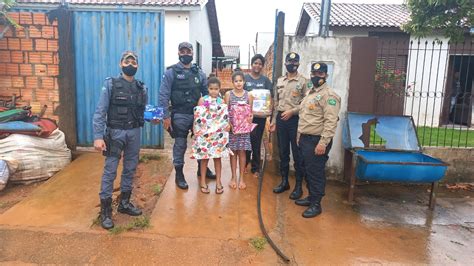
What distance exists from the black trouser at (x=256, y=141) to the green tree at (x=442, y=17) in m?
2.97

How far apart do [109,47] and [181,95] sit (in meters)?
2.00

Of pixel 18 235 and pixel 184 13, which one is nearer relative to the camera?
pixel 18 235

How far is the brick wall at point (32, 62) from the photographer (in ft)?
17.9

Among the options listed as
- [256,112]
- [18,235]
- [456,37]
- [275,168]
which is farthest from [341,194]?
[18,235]

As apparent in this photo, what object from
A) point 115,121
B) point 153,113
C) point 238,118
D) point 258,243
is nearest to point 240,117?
point 238,118

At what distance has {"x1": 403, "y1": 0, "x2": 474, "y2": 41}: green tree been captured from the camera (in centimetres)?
519

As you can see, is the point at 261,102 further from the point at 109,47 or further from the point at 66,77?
the point at 66,77

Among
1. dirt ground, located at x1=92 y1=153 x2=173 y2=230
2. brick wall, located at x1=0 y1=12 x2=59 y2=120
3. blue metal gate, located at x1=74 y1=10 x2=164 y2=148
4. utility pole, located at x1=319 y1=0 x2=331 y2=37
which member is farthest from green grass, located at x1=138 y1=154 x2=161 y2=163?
utility pole, located at x1=319 y1=0 x2=331 y2=37

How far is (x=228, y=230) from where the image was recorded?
3.73m

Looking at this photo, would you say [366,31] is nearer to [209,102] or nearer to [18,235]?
[209,102]

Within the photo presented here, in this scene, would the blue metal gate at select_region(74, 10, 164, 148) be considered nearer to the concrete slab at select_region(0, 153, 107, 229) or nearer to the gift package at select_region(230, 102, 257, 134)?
the concrete slab at select_region(0, 153, 107, 229)

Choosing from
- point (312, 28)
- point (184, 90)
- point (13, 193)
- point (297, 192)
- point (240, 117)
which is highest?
point (312, 28)

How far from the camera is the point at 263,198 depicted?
15.0 ft

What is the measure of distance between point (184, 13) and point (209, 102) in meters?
6.72
